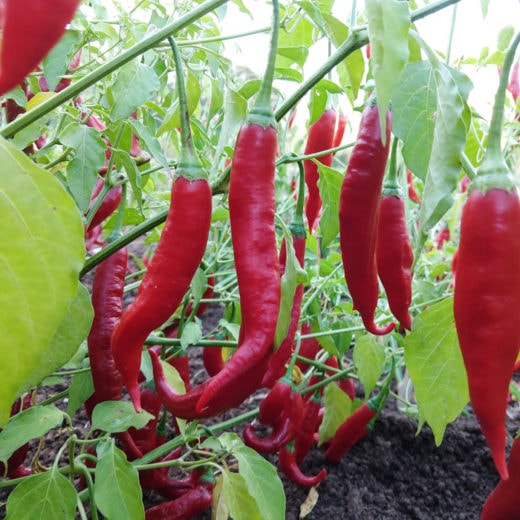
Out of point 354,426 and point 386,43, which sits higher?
point 386,43

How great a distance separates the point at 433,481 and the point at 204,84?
139 centimetres

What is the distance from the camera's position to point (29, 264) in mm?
555

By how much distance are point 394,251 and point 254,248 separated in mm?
324

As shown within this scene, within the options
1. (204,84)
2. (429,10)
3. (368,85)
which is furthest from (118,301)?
(204,84)

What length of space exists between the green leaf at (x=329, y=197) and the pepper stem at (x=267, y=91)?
1.10 ft

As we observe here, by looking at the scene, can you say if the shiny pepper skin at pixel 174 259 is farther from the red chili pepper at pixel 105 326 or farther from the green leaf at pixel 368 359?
the green leaf at pixel 368 359

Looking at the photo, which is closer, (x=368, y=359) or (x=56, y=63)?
(x=56, y=63)

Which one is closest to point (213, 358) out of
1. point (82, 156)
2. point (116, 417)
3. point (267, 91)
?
point (116, 417)

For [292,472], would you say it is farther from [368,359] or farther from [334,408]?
[368,359]

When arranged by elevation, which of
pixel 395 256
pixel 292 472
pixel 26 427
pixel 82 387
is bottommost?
pixel 292 472

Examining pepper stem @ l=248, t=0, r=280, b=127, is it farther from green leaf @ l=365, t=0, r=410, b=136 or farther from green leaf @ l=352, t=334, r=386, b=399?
green leaf @ l=352, t=334, r=386, b=399

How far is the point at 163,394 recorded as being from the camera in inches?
41.9

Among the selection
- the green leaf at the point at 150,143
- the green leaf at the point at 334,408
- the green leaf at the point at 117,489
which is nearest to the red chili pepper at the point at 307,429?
the green leaf at the point at 334,408

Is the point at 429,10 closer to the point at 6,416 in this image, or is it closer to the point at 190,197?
the point at 190,197
